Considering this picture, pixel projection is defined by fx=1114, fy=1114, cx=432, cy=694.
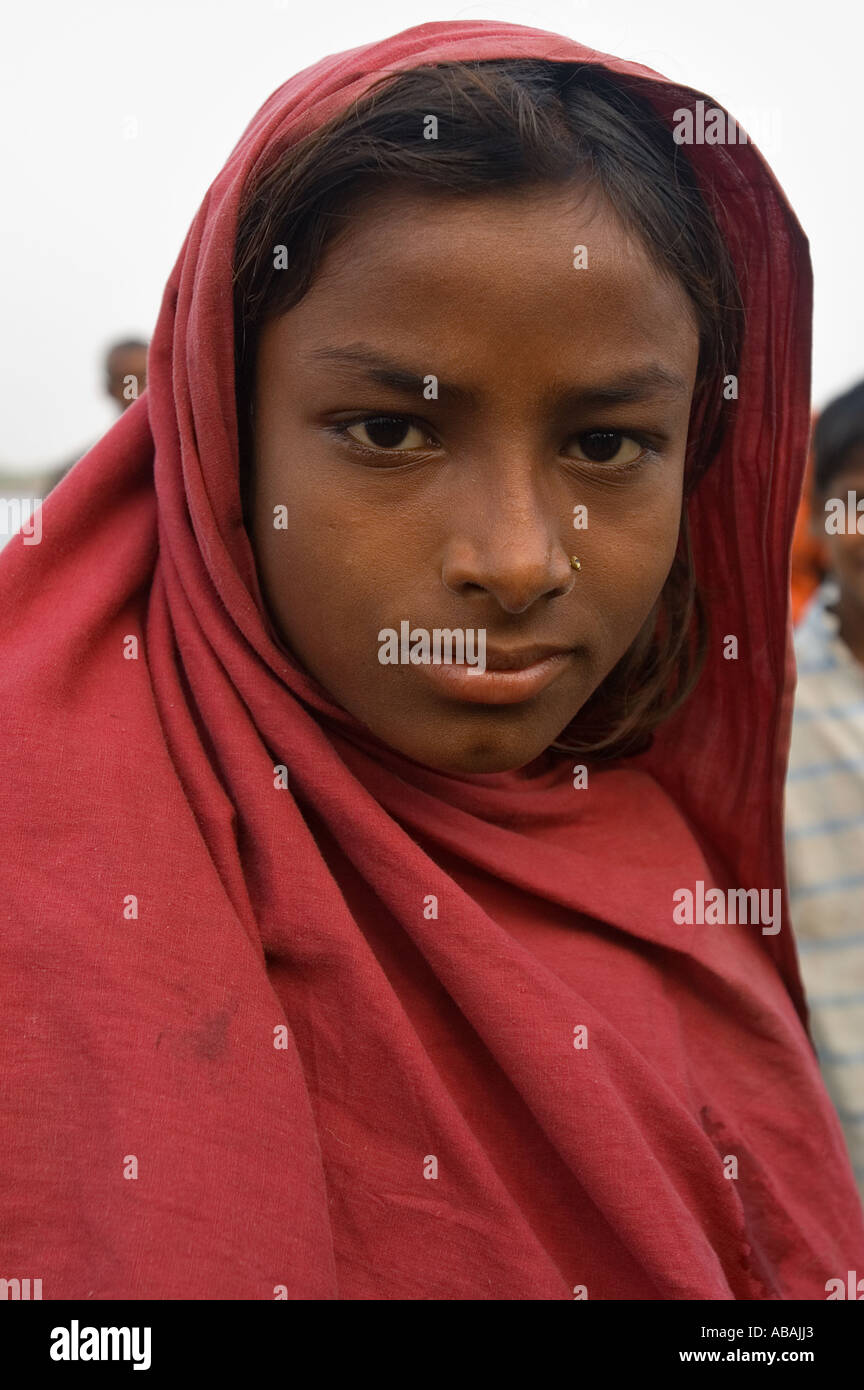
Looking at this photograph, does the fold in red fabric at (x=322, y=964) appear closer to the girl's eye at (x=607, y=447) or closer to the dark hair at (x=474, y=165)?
the dark hair at (x=474, y=165)

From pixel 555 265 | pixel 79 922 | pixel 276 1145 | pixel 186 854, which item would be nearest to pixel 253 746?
pixel 186 854

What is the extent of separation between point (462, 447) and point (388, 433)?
7cm

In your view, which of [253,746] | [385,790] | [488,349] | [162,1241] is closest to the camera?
[162,1241]

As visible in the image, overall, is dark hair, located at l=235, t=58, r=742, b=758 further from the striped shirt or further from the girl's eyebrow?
the striped shirt

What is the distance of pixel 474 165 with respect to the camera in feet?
3.36

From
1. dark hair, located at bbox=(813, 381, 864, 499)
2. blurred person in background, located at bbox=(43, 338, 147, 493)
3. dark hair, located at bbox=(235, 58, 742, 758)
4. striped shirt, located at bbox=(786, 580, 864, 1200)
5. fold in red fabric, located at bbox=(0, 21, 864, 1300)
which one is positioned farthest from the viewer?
blurred person in background, located at bbox=(43, 338, 147, 493)

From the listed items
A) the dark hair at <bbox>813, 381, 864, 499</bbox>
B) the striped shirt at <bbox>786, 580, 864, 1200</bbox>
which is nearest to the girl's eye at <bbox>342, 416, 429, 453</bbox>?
the striped shirt at <bbox>786, 580, 864, 1200</bbox>

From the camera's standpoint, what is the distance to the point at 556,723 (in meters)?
1.13

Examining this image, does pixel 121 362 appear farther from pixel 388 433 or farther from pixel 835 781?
pixel 388 433

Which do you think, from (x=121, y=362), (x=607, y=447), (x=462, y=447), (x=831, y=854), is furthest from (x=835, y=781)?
(x=121, y=362)

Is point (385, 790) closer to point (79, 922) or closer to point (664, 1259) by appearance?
point (79, 922)

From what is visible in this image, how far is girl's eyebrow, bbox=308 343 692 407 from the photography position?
3.29 feet

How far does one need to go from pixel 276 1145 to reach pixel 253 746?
1.21 ft

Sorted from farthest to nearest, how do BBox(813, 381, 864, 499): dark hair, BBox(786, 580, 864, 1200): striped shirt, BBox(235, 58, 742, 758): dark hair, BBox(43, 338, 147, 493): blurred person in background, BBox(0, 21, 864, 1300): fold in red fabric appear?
BBox(43, 338, 147, 493): blurred person in background < BBox(813, 381, 864, 499): dark hair < BBox(786, 580, 864, 1200): striped shirt < BBox(235, 58, 742, 758): dark hair < BBox(0, 21, 864, 1300): fold in red fabric
